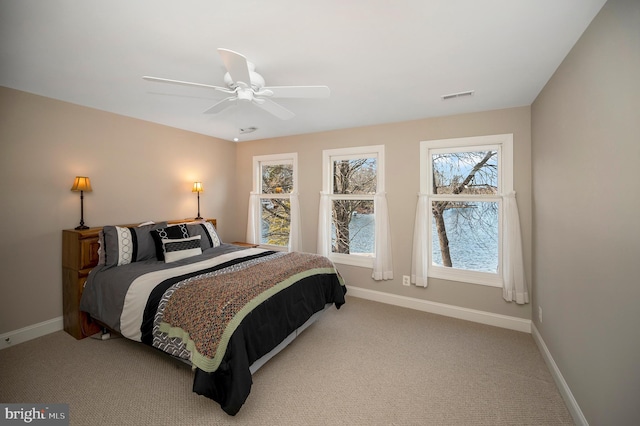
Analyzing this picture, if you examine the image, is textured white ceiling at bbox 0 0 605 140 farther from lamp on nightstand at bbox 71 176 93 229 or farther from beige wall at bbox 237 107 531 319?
lamp on nightstand at bbox 71 176 93 229

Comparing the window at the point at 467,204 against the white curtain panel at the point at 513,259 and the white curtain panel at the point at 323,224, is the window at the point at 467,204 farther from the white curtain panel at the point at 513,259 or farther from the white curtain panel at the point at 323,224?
the white curtain panel at the point at 323,224

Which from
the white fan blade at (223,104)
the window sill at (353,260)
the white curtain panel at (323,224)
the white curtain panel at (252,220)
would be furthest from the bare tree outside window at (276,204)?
the white fan blade at (223,104)

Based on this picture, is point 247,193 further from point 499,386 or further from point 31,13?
point 499,386

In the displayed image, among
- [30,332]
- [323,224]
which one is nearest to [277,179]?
[323,224]

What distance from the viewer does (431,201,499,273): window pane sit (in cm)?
314

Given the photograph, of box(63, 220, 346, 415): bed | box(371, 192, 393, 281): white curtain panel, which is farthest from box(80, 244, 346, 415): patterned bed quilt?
box(371, 192, 393, 281): white curtain panel

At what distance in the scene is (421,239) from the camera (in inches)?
132

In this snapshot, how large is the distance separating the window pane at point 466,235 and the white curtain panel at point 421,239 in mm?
161

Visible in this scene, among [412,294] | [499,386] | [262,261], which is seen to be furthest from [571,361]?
[262,261]

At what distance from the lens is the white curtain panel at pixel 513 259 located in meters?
2.85

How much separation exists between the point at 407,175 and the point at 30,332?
15.2 ft

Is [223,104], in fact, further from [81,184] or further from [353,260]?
[353,260]

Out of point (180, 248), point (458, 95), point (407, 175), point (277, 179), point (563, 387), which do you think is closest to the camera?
point (563, 387)

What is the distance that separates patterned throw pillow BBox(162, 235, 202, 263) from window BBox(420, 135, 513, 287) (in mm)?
3004
